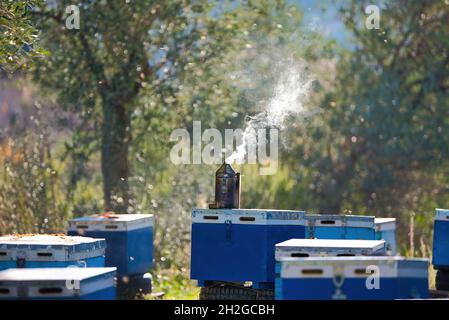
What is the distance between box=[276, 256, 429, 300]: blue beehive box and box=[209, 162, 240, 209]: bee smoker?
11.0 ft

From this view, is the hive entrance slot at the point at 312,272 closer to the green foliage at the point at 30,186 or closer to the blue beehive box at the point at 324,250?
the blue beehive box at the point at 324,250

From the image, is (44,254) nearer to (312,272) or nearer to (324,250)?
(324,250)

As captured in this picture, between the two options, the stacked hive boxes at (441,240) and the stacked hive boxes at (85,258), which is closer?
the stacked hive boxes at (85,258)

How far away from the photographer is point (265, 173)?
2133 cm

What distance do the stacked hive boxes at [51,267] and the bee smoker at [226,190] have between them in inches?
62.1

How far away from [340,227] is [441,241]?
123cm

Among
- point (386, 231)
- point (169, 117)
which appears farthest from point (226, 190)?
point (169, 117)

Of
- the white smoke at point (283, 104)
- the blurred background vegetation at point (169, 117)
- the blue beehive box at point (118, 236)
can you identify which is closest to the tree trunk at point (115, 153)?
the blurred background vegetation at point (169, 117)

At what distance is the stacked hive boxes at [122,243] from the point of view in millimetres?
12203

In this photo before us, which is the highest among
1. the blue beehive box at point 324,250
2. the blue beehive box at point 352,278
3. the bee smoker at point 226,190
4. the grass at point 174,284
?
the bee smoker at point 226,190

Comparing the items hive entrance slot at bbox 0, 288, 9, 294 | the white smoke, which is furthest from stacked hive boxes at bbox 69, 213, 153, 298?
hive entrance slot at bbox 0, 288, 9, 294

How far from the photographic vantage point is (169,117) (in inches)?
728

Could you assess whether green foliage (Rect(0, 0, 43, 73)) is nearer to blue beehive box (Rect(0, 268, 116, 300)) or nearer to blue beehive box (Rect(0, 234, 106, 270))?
blue beehive box (Rect(0, 234, 106, 270))
